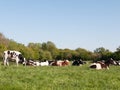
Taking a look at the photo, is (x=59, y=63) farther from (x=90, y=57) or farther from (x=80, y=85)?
(x=90, y=57)

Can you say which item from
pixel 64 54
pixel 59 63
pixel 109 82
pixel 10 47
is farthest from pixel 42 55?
pixel 109 82

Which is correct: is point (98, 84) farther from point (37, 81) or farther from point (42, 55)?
point (42, 55)

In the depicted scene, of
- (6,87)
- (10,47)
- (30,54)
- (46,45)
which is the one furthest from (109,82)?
(46,45)

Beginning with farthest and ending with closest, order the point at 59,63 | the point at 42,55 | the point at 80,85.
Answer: the point at 42,55 → the point at 59,63 → the point at 80,85

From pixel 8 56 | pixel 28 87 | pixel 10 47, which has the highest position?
pixel 10 47

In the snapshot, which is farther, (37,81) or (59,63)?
(59,63)

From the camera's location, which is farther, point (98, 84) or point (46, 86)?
point (98, 84)

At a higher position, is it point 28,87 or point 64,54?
point 64,54

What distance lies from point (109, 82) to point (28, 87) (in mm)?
4545

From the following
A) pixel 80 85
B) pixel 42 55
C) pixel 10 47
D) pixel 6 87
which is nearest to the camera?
pixel 6 87

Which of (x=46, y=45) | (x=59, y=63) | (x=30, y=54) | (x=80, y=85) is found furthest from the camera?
(x=46, y=45)

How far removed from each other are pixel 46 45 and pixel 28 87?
13012 centimetres

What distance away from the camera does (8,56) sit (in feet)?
115

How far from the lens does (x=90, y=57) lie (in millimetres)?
113438
